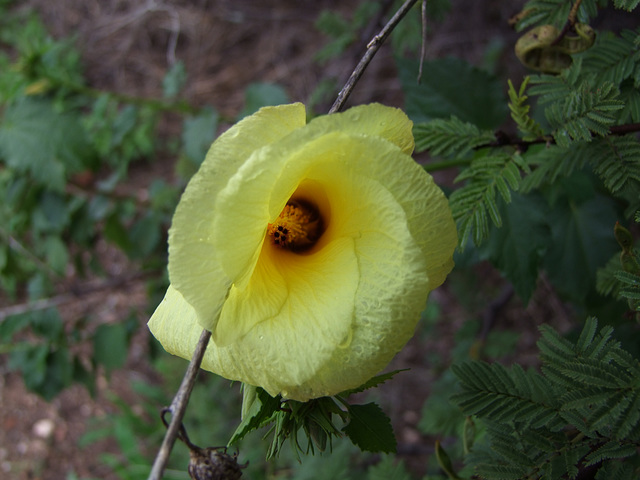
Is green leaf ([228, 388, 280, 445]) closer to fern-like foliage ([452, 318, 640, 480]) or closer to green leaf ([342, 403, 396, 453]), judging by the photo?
green leaf ([342, 403, 396, 453])

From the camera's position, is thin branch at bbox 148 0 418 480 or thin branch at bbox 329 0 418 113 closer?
thin branch at bbox 148 0 418 480

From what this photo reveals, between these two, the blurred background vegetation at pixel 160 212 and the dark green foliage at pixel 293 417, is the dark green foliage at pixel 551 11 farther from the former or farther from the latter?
the dark green foliage at pixel 293 417

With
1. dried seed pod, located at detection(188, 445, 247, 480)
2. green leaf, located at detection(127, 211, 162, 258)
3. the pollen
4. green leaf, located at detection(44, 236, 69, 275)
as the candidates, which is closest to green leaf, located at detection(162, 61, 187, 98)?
green leaf, located at detection(127, 211, 162, 258)

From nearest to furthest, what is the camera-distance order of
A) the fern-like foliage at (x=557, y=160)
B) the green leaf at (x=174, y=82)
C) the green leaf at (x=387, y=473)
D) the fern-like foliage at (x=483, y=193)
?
the fern-like foliage at (x=483, y=193), the fern-like foliage at (x=557, y=160), the green leaf at (x=387, y=473), the green leaf at (x=174, y=82)

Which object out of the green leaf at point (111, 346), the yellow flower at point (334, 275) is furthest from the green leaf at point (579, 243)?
the green leaf at point (111, 346)

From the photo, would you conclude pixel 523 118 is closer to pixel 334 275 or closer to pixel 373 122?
pixel 373 122

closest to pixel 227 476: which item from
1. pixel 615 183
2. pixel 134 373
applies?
pixel 615 183

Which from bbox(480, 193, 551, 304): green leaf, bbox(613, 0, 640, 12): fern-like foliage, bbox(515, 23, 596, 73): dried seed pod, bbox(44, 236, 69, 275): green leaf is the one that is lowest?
bbox(44, 236, 69, 275): green leaf
